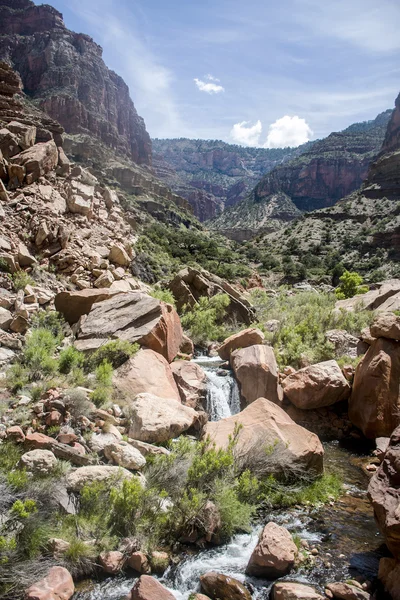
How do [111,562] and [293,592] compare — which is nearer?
[293,592]

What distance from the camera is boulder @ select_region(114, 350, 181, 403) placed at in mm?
9383

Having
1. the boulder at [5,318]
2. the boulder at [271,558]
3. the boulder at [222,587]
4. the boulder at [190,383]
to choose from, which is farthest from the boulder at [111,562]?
the boulder at [5,318]

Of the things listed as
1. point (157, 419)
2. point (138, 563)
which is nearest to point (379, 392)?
point (157, 419)

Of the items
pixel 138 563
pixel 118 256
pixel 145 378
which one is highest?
pixel 118 256

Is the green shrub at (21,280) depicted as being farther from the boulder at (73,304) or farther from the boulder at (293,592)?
the boulder at (293,592)

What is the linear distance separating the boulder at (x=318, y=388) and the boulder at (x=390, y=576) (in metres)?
6.21

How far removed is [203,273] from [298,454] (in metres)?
15.4

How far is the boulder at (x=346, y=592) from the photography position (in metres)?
4.80

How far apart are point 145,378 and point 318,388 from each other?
206 inches

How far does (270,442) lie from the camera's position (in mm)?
7961

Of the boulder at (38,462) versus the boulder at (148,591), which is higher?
the boulder at (38,462)

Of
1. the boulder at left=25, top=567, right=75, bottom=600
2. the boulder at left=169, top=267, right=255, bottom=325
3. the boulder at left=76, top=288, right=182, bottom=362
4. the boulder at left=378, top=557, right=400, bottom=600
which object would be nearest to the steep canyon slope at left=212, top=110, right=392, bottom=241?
the boulder at left=169, top=267, right=255, bottom=325

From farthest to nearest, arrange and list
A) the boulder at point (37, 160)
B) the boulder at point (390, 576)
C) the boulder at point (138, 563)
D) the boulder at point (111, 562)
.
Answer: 1. the boulder at point (37, 160)
2. the boulder at point (138, 563)
3. the boulder at point (111, 562)
4. the boulder at point (390, 576)

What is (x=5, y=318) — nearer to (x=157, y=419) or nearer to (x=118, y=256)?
(x=157, y=419)
